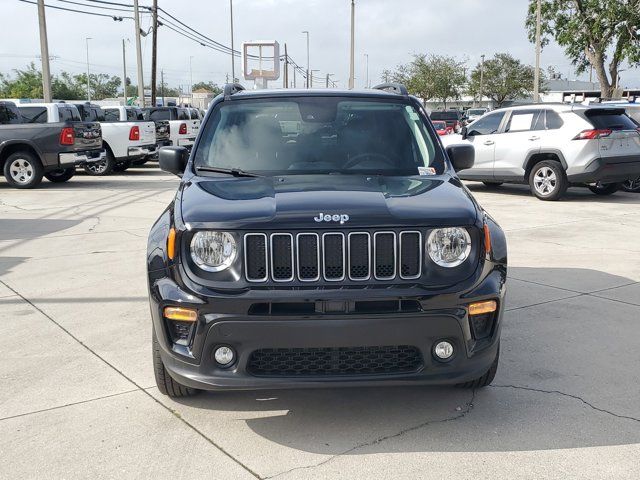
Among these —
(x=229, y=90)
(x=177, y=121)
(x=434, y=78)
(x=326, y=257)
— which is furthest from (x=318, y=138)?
(x=434, y=78)

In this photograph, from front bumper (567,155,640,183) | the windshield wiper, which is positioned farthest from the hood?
front bumper (567,155,640,183)

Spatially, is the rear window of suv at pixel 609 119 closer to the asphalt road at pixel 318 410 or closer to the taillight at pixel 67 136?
the asphalt road at pixel 318 410

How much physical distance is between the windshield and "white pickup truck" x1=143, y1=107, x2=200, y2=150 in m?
17.5

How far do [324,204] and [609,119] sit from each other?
35.3ft

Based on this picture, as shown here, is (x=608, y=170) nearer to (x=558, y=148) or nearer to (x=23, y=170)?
(x=558, y=148)

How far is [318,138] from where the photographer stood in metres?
4.70

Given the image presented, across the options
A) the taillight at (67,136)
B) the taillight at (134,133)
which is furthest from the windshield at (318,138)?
the taillight at (134,133)

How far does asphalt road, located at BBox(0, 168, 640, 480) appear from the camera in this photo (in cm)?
331

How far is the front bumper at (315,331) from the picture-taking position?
10.6ft

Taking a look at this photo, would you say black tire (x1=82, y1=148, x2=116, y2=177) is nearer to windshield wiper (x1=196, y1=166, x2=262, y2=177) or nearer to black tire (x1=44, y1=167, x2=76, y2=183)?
black tire (x1=44, y1=167, x2=76, y2=183)

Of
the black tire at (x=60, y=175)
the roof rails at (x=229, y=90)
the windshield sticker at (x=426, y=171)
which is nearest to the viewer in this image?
the windshield sticker at (x=426, y=171)

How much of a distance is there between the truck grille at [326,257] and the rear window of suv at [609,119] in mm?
10409

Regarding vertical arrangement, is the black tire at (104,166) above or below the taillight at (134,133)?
below

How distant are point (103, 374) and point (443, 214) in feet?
7.86
